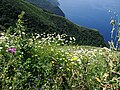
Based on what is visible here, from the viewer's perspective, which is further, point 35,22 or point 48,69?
point 35,22

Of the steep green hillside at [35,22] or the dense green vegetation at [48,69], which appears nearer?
the dense green vegetation at [48,69]

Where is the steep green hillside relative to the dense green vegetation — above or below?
below

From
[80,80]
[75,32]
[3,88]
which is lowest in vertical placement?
[75,32]

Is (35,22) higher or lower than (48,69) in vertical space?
lower

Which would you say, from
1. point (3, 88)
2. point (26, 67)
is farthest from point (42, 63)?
point (3, 88)

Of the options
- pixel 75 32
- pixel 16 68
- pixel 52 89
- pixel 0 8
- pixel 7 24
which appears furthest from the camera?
pixel 75 32

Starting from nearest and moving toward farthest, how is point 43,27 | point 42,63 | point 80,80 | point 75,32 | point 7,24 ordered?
point 80,80 < point 42,63 < point 7,24 < point 43,27 < point 75,32

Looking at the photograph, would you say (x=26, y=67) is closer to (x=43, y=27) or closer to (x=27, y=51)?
(x=27, y=51)

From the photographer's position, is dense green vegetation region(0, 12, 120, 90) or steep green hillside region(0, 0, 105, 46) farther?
steep green hillside region(0, 0, 105, 46)

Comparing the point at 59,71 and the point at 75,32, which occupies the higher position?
the point at 59,71

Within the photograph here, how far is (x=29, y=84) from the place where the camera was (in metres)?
5.59

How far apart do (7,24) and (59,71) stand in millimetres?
67865

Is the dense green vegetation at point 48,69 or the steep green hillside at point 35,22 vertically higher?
the dense green vegetation at point 48,69

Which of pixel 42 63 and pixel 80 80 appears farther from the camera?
pixel 42 63
